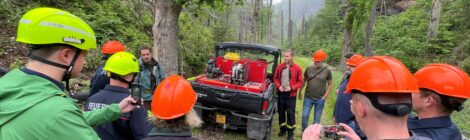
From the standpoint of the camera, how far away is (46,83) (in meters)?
1.56

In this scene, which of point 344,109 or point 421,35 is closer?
point 344,109

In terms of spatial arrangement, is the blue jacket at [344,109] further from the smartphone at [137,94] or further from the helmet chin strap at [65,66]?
the helmet chin strap at [65,66]

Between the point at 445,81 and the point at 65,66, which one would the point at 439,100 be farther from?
the point at 65,66

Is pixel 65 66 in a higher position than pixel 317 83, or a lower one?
higher

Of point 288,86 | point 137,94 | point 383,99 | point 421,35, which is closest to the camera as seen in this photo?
point 383,99

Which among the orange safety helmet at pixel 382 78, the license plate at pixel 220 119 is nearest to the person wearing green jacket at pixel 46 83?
the orange safety helmet at pixel 382 78

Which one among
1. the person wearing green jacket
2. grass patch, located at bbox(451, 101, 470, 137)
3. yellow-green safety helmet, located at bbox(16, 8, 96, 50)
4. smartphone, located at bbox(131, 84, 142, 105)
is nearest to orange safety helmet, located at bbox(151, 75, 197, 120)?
smartphone, located at bbox(131, 84, 142, 105)

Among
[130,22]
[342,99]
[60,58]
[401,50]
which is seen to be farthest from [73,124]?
[401,50]

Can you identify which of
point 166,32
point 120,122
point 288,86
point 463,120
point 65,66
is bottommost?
point 463,120

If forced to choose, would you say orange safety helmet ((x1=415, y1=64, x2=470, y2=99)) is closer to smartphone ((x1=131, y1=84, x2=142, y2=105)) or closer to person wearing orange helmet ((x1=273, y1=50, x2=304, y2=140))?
smartphone ((x1=131, y1=84, x2=142, y2=105))

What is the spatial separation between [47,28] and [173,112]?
938 millimetres

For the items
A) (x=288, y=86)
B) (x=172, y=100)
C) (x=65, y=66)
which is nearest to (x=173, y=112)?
(x=172, y=100)

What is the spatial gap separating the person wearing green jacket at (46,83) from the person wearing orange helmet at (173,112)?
62 cm

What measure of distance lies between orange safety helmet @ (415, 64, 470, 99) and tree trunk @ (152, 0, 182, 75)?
15.5 feet
